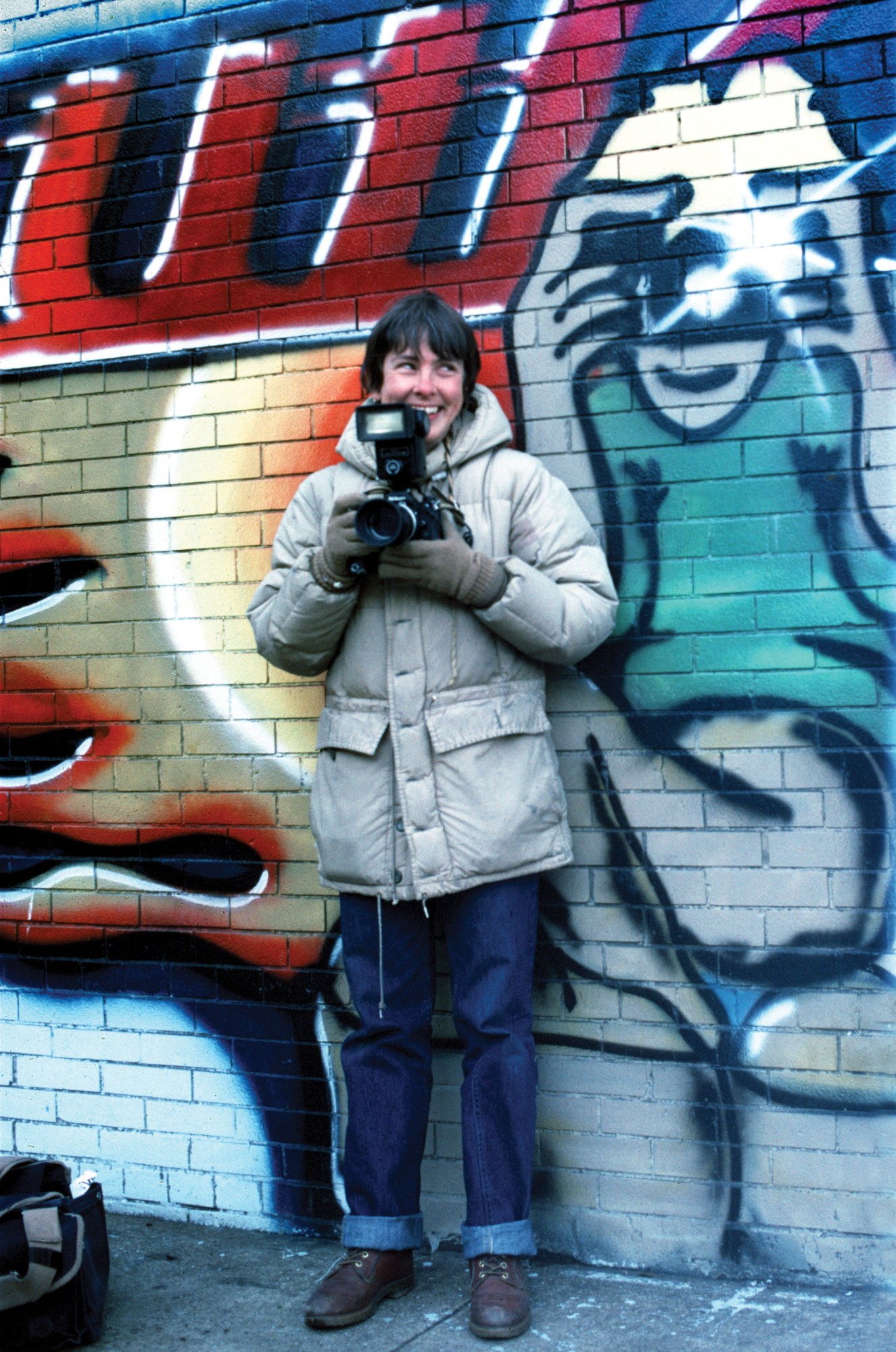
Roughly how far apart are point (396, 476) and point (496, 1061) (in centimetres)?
128

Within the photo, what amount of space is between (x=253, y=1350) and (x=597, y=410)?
2.26 metres

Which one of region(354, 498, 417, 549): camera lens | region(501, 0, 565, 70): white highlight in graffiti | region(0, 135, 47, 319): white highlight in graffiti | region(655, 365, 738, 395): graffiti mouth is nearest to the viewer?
region(354, 498, 417, 549): camera lens

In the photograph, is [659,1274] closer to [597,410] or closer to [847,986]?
[847,986]

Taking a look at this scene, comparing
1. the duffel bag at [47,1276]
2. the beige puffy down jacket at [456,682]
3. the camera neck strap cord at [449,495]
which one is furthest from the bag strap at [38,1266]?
the camera neck strap cord at [449,495]

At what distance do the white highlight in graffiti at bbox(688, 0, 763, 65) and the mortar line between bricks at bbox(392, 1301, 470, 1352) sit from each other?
2.93 metres

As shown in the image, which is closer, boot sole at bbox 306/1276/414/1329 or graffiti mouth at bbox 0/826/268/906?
boot sole at bbox 306/1276/414/1329

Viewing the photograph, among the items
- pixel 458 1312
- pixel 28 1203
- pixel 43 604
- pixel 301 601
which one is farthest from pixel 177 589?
pixel 458 1312

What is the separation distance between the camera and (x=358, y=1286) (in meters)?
2.85

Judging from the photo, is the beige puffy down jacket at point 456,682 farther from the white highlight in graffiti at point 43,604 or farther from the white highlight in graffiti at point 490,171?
the white highlight in graffiti at point 43,604

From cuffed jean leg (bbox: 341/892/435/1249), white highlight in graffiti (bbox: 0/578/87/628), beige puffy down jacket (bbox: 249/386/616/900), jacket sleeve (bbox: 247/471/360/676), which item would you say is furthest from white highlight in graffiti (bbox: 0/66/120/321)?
cuffed jean leg (bbox: 341/892/435/1249)

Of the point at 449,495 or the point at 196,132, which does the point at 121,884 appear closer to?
the point at 449,495

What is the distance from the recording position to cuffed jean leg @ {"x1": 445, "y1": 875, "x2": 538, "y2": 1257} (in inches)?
111

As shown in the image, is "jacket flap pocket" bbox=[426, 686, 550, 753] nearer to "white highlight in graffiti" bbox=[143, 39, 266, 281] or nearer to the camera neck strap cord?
the camera neck strap cord

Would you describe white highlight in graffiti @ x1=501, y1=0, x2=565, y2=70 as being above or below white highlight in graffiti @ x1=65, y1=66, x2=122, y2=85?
below
